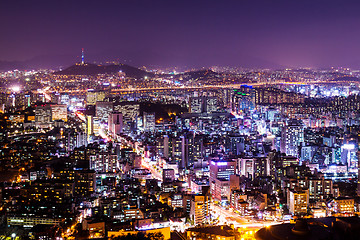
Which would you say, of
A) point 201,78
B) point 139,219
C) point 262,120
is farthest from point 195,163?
point 201,78

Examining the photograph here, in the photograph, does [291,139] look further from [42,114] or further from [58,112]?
[58,112]

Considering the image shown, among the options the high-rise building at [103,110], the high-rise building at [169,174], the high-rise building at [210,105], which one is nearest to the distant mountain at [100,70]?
the high-rise building at [210,105]

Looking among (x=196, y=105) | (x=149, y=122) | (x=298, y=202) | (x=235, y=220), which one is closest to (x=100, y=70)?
(x=196, y=105)

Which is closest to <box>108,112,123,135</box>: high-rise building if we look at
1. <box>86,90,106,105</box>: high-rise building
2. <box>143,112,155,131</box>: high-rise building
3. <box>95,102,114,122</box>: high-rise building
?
<box>143,112,155,131</box>: high-rise building

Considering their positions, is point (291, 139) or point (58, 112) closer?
point (291, 139)

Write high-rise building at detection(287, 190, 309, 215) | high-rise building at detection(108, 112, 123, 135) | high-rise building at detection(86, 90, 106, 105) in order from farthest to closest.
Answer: high-rise building at detection(86, 90, 106, 105)
high-rise building at detection(108, 112, 123, 135)
high-rise building at detection(287, 190, 309, 215)

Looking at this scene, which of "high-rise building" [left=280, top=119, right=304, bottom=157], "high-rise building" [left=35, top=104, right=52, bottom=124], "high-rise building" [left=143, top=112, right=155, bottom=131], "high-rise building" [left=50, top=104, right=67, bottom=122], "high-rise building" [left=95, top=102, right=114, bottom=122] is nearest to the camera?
"high-rise building" [left=280, top=119, right=304, bottom=157]

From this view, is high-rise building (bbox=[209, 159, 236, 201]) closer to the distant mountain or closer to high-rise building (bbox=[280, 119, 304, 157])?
high-rise building (bbox=[280, 119, 304, 157])

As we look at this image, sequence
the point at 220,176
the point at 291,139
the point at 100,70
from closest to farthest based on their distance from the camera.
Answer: the point at 220,176 → the point at 291,139 → the point at 100,70
